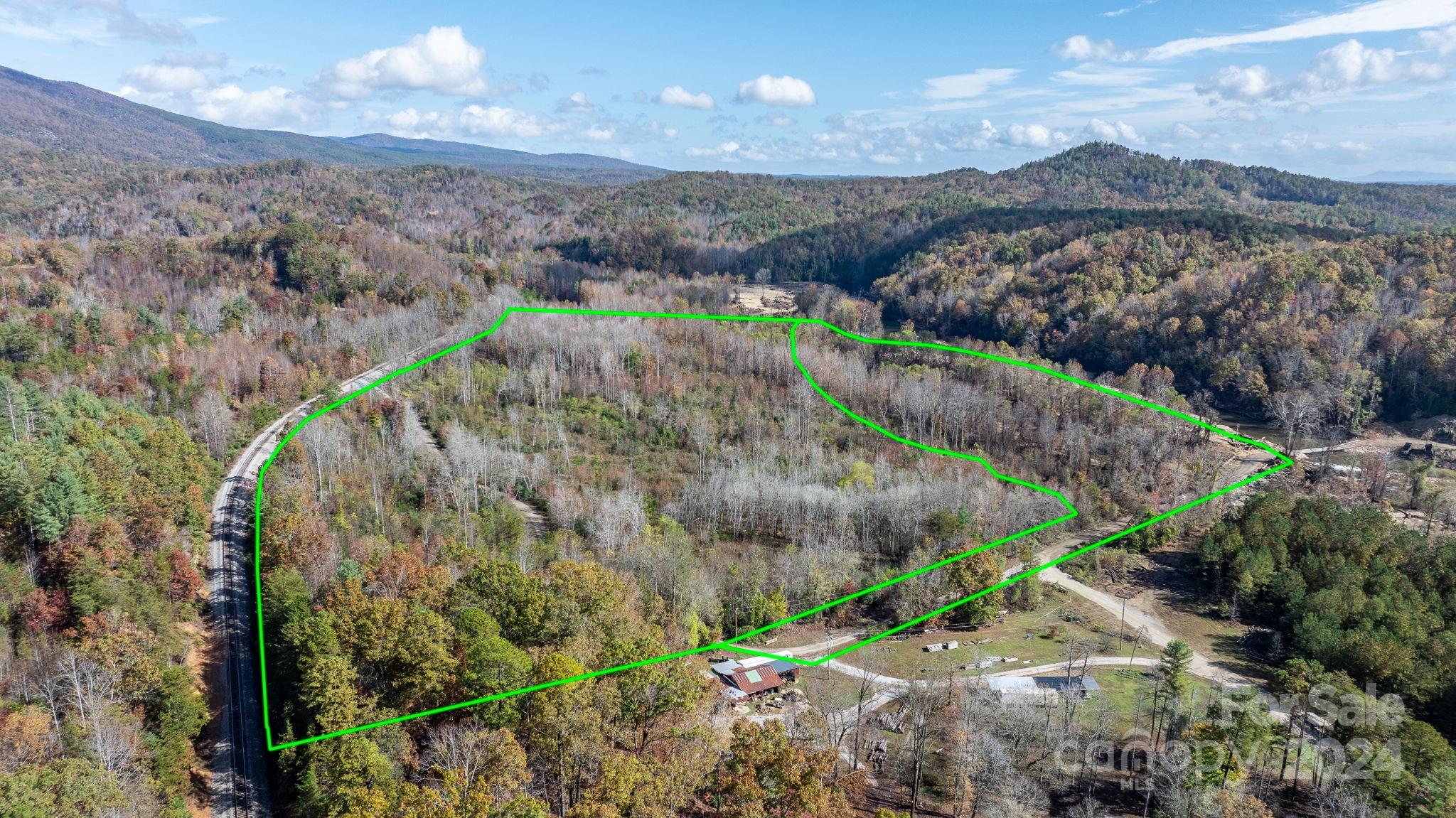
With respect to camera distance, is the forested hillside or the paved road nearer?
the forested hillside

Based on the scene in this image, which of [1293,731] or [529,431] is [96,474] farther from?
[1293,731]

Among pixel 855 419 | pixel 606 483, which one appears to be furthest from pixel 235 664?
pixel 855 419

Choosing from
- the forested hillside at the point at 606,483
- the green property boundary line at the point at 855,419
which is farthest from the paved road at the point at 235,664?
the forested hillside at the point at 606,483

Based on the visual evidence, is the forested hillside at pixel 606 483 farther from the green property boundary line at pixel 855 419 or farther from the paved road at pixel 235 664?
the paved road at pixel 235 664

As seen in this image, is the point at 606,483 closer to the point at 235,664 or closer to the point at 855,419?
the point at 855,419

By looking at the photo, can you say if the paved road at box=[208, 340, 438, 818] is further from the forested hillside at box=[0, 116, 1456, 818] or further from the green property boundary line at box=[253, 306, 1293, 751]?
the forested hillside at box=[0, 116, 1456, 818]

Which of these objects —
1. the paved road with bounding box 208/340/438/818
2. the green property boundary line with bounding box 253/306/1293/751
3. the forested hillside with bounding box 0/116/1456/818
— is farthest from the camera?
the paved road with bounding box 208/340/438/818

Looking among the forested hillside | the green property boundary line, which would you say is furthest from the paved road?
the forested hillside
